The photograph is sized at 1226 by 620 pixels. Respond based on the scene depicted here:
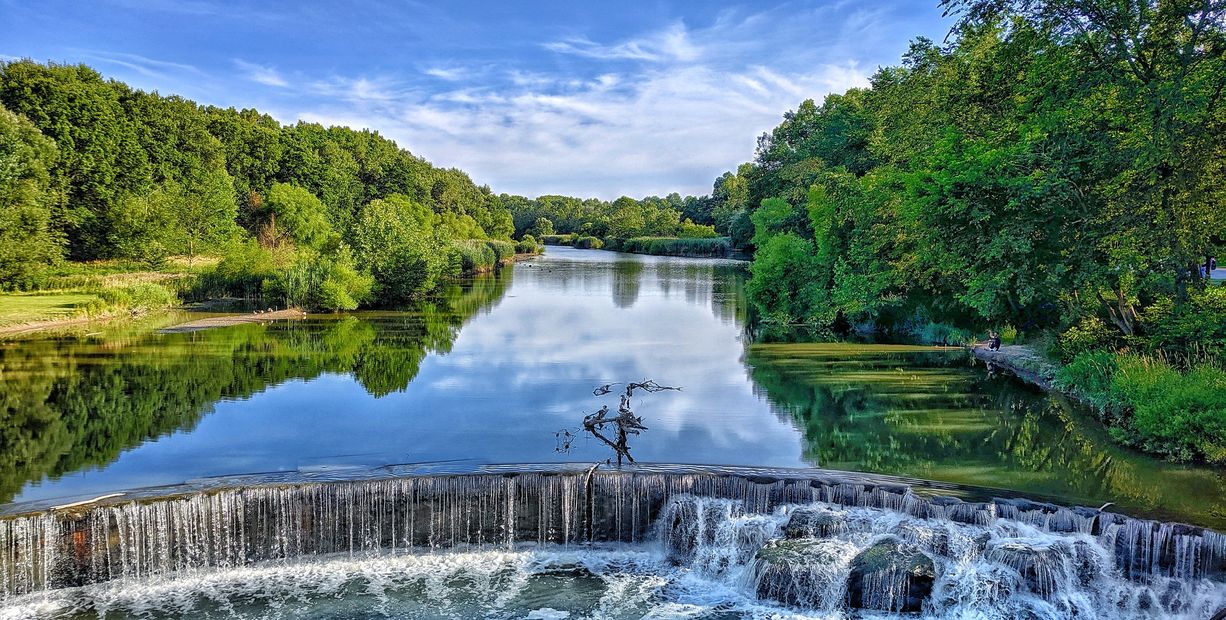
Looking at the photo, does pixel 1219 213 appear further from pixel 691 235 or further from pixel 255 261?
pixel 691 235

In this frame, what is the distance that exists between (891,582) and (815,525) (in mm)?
1420

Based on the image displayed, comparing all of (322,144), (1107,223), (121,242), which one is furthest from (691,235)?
(1107,223)

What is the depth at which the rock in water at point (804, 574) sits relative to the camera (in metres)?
10.3

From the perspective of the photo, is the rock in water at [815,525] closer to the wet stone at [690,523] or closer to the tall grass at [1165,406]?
the wet stone at [690,523]

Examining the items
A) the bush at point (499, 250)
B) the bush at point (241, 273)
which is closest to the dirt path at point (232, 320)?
the bush at point (241, 273)

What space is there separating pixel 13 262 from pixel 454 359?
23572 mm

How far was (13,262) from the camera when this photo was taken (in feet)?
111

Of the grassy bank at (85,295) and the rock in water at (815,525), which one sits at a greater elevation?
the grassy bank at (85,295)

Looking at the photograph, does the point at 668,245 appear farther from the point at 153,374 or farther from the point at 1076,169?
the point at 1076,169

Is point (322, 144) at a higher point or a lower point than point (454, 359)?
higher

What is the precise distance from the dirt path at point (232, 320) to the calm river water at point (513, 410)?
1.53m

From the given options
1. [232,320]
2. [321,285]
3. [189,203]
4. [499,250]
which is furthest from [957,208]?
[499,250]

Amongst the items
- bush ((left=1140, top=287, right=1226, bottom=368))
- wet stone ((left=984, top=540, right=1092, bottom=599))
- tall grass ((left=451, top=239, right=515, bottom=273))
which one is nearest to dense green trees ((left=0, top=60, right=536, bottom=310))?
tall grass ((left=451, top=239, right=515, bottom=273))

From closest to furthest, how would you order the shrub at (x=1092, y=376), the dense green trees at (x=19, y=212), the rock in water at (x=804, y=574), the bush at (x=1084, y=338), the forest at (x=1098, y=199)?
the rock in water at (x=804, y=574)
the forest at (x=1098, y=199)
the shrub at (x=1092, y=376)
the bush at (x=1084, y=338)
the dense green trees at (x=19, y=212)
